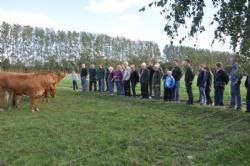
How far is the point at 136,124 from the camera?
1265cm

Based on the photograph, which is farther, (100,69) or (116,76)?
(100,69)

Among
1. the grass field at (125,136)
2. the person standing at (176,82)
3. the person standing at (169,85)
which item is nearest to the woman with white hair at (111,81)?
the person standing at (169,85)

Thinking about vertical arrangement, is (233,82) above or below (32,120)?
above

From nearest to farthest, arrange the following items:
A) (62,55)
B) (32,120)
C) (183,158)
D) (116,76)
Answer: (183,158)
(32,120)
(116,76)
(62,55)

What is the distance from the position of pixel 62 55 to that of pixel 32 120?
274ft

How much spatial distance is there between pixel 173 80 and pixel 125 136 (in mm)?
8673

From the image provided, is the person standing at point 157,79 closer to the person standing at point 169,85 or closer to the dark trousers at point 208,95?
the person standing at point 169,85

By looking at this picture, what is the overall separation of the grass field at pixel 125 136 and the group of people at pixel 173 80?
5.60 ft

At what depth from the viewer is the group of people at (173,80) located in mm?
16547

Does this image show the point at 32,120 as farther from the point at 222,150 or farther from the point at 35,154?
the point at 222,150

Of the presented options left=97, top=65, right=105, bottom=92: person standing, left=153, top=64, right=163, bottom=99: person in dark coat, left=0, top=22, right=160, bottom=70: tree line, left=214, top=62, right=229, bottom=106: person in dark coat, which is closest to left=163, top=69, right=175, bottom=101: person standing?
left=153, top=64, right=163, bottom=99: person in dark coat

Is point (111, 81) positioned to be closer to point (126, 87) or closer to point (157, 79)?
point (126, 87)

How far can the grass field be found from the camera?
9242 mm

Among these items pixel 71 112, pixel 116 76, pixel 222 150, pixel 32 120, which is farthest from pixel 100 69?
pixel 222 150
